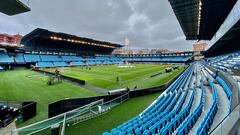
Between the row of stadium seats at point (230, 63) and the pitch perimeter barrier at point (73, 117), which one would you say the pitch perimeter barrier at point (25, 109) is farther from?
the row of stadium seats at point (230, 63)

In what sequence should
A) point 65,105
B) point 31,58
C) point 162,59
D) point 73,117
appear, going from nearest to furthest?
point 73,117
point 65,105
point 31,58
point 162,59

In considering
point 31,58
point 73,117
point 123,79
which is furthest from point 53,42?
point 73,117

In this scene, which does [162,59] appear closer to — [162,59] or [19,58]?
[162,59]

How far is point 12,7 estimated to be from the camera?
5242 millimetres

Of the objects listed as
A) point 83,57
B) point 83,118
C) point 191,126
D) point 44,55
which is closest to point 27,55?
point 44,55

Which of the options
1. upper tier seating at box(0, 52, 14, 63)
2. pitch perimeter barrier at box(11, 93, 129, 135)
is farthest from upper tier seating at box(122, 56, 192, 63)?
pitch perimeter barrier at box(11, 93, 129, 135)

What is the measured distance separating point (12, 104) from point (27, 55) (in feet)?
164

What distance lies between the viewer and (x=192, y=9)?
25781mm

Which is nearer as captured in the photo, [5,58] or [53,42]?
[5,58]

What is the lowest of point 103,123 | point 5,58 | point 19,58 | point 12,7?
point 103,123

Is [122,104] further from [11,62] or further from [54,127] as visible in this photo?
[11,62]

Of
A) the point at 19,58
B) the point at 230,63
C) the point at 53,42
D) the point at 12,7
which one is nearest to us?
the point at 12,7

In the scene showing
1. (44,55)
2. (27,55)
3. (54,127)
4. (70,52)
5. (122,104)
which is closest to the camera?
(54,127)

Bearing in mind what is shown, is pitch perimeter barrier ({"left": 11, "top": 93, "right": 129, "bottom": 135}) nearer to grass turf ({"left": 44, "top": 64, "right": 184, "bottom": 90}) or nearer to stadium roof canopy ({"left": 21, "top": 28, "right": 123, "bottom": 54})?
grass turf ({"left": 44, "top": 64, "right": 184, "bottom": 90})
